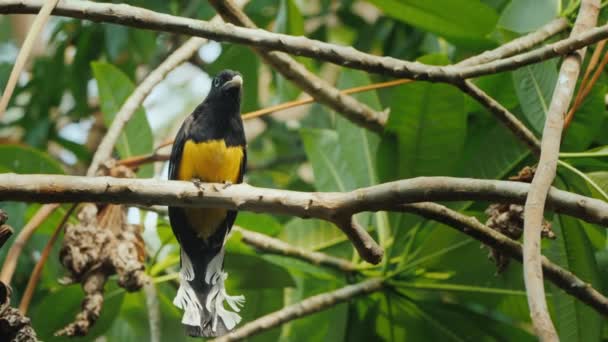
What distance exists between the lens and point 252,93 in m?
4.34

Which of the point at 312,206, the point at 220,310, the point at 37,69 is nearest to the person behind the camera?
the point at 312,206

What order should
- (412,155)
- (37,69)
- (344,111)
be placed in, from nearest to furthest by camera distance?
(412,155) → (344,111) → (37,69)

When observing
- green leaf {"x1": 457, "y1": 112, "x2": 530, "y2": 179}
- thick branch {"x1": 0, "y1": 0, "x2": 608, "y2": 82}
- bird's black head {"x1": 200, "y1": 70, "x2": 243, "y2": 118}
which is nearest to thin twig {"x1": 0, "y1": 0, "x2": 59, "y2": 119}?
thick branch {"x1": 0, "y1": 0, "x2": 608, "y2": 82}

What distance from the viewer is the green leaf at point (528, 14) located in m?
3.75

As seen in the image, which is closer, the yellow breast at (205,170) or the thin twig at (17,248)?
the thin twig at (17,248)

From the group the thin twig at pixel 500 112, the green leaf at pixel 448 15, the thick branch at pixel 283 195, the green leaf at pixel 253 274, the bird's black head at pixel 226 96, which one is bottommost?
the green leaf at pixel 253 274

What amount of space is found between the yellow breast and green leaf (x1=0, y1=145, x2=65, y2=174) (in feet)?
2.04

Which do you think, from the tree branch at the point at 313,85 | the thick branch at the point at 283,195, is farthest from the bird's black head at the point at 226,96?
the thick branch at the point at 283,195

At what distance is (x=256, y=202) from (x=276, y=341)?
4.96 ft

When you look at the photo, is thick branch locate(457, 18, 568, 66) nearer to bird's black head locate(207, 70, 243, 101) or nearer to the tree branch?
the tree branch

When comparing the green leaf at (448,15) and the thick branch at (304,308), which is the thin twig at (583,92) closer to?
the green leaf at (448,15)

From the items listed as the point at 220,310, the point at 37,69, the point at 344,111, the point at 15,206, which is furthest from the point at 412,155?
the point at 37,69

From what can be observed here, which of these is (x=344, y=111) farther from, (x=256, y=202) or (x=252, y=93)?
(x=256, y=202)

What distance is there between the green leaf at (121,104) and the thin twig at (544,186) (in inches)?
76.1
